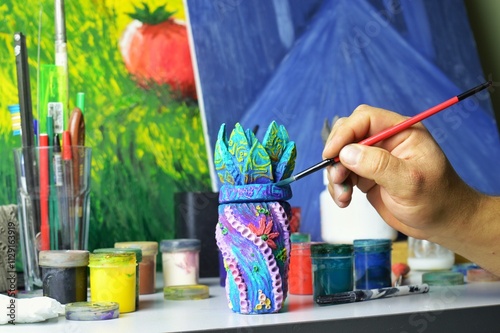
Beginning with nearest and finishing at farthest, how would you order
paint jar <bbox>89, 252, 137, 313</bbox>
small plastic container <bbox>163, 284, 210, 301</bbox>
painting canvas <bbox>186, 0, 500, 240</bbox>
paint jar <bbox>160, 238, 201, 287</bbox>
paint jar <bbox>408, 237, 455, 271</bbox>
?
paint jar <bbox>89, 252, 137, 313</bbox>, small plastic container <bbox>163, 284, 210, 301</bbox>, paint jar <bbox>160, 238, 201, 287</bbox>, paint jar <bbox>408, 237, 455, 271</bbox>, painting canvas <bbox>186, 0, 500, 240</bbox>

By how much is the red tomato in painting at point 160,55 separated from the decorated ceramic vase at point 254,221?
0.53 m

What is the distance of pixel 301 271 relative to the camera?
105 centimetres

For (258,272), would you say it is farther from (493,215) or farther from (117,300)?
(493,215)

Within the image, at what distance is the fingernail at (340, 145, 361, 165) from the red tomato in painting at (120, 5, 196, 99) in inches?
22.5

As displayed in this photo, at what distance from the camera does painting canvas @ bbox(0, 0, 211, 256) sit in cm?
130

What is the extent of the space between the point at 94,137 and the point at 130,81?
0.12 m

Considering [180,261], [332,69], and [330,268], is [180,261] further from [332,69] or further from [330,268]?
[332,69]

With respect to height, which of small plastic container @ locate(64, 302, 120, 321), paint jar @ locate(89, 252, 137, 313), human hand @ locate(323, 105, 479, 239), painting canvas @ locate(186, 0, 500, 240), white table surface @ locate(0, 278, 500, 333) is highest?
painting canvas @ locate(186, 0, 500, 240)

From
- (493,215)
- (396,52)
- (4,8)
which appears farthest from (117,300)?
(396,52)

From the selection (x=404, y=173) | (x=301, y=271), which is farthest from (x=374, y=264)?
(x=404, y=173)

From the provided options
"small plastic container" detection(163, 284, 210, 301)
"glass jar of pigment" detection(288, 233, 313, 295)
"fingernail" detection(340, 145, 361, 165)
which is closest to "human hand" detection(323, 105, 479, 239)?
"fingernail" detection(340, 145, 361, 165)

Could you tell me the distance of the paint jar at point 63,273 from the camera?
911 mm

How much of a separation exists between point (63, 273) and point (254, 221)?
25cm

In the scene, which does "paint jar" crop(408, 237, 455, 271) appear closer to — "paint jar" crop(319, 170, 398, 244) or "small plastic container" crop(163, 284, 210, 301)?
"paint jar" crop(319, 170, 398, 244)
